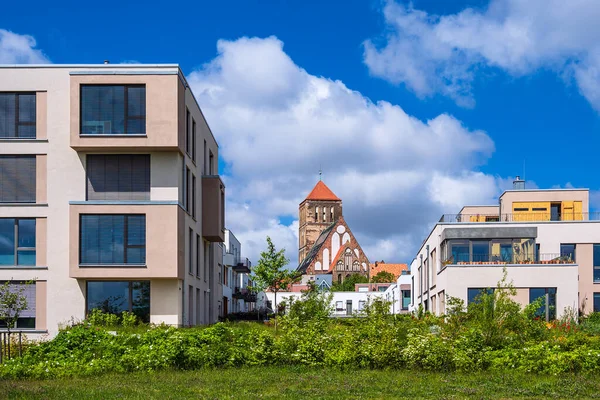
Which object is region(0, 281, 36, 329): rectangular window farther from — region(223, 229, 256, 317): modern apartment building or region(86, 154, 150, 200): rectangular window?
region(223, 229, 256, 317): modern apartment building

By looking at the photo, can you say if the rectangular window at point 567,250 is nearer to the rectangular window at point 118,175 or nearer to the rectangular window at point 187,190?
the rectangular window at point 187,190

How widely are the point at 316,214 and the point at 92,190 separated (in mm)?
139891

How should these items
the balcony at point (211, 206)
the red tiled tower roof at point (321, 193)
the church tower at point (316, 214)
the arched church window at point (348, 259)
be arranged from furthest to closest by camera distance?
the red tiled tower roof at point (321, 193), the church tower at point (316, 214), the arched church window at point (348, 259), the balcony at point (211, 206)

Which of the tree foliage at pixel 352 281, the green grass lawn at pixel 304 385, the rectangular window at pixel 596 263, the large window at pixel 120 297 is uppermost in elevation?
the rectangular window at pixel 596 263

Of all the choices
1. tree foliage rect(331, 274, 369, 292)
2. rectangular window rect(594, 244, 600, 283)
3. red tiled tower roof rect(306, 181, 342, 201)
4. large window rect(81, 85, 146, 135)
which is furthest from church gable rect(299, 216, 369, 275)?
large window rect(81, 85, 146, 135)

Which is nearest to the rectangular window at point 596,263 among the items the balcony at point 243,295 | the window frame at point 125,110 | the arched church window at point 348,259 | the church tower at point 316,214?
the window frame at point 125,110

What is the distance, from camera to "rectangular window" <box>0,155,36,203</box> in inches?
1286

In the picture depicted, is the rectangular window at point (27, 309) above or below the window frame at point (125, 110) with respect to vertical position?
below

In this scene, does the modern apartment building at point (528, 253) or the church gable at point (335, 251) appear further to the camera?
the church gable at point (335, 251)

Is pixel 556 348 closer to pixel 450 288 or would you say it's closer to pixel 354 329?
pixel 354 329

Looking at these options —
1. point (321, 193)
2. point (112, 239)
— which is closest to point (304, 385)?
point (112, 239)

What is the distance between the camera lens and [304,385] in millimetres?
14156

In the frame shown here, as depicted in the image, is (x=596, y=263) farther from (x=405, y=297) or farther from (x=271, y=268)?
(x=405, y=297)

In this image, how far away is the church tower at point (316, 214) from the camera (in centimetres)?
17075
